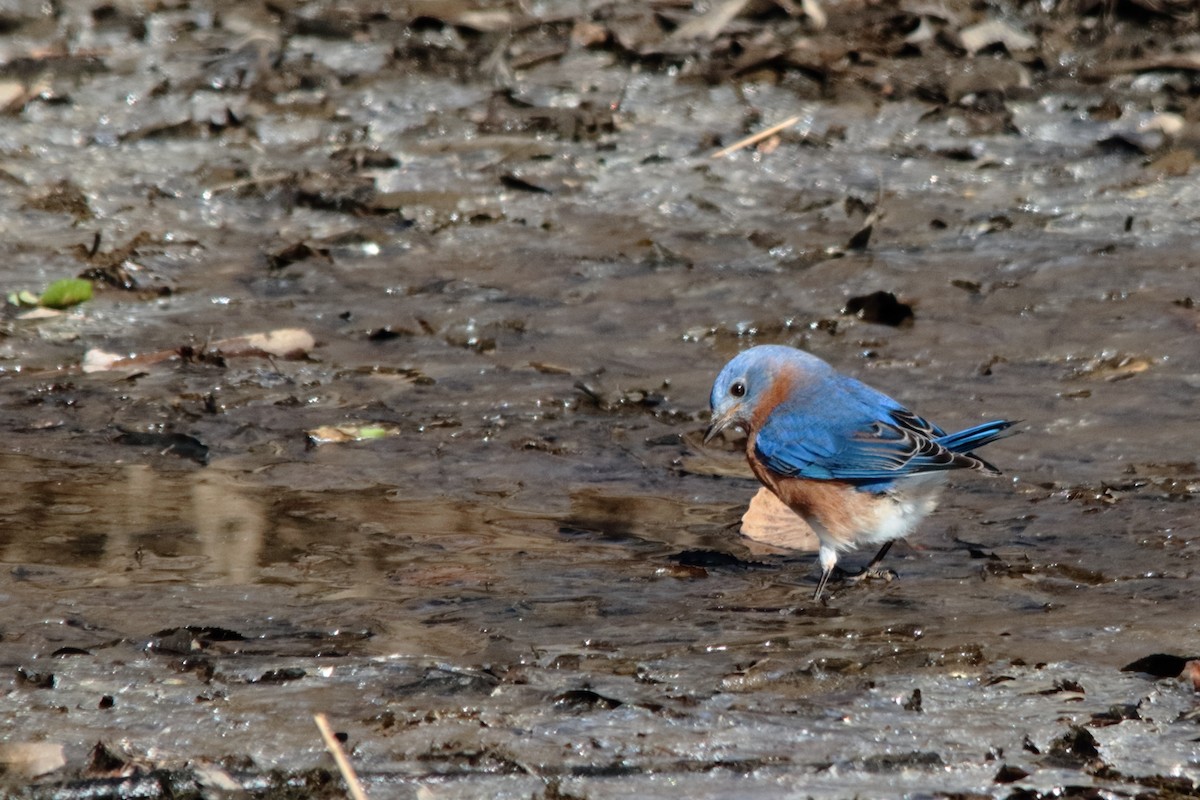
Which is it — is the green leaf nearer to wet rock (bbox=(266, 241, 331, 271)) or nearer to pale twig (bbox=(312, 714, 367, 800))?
wet rock (bbox=(266, 241, 331, 271))

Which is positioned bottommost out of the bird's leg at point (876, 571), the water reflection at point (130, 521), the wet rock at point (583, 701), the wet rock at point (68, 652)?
the water reflection at point (130, 521)

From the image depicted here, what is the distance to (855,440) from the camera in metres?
5.18

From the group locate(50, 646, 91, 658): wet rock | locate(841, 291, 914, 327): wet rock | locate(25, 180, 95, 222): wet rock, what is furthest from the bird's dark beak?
locate(25, 180, 95, 222): wet rock

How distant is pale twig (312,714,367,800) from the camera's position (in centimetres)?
323

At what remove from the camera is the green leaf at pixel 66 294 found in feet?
23.6

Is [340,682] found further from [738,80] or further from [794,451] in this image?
[738,80]

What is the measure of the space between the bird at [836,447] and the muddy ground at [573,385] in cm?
20

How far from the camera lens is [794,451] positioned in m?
5.18

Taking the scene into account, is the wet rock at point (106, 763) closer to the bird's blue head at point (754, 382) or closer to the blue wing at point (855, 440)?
the blue wing at point (855, 440)

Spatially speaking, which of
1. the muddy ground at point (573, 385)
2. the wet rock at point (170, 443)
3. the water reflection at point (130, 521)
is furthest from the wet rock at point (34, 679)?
the wet rock at point (170, 443)

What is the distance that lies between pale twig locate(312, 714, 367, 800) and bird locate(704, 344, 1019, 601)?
1.77 metres

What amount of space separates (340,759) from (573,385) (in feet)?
10.7

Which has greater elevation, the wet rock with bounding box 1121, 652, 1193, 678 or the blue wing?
the wet rock with bounding box 1121, 652, 1193, 678

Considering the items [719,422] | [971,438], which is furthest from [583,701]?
[719,422]
